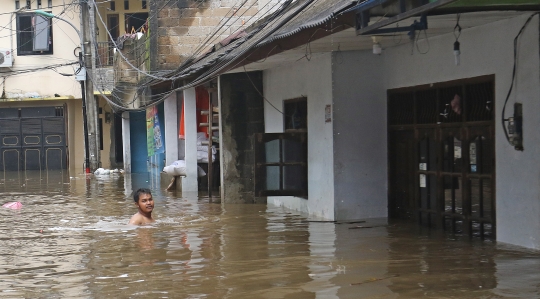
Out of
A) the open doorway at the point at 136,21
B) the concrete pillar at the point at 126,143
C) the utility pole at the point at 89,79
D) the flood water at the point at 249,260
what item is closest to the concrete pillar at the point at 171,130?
the utility pole at the point at 89,79

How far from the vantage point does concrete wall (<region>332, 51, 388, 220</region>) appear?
12484mm

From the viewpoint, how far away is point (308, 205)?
1388 centimetres

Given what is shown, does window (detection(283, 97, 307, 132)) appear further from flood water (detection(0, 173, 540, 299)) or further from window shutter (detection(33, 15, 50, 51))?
window shutter (detection(33, 15, 50, 51))

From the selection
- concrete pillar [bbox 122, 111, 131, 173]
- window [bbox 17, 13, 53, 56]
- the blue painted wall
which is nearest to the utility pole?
concrete pillar [bbox 122, 111, 131, 173]

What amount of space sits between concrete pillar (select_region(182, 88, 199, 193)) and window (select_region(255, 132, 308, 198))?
21.1 feet

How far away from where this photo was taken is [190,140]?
65.5ft

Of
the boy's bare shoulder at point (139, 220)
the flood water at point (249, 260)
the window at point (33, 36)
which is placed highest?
the window at point (33, 36)

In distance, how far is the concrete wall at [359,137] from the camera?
12.5 meters

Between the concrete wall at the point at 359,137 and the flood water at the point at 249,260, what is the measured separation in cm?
53

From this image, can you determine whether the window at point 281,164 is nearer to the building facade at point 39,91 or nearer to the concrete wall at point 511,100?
the concrete wall at point 511,100

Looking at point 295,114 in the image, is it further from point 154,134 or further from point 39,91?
point 39,91

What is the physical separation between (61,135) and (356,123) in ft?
84.1

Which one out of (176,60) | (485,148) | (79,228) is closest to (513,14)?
(485,148)

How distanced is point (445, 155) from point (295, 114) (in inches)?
171
